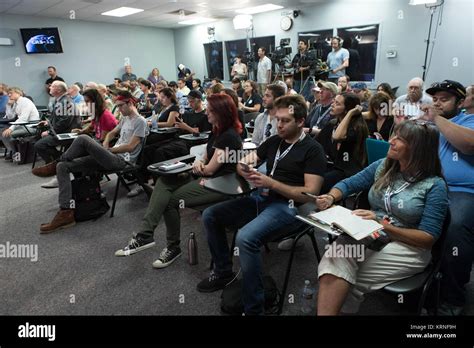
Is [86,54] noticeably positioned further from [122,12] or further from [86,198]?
[86,198]

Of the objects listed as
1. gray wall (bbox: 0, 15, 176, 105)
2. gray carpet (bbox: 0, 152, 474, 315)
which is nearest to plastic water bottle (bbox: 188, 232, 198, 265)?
gray carpet (bbox: 0, 152, 474, 315)

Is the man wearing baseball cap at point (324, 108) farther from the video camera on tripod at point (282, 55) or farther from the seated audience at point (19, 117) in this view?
the seated audience at point (19, 117)

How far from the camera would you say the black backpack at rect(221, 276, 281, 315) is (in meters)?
1.74

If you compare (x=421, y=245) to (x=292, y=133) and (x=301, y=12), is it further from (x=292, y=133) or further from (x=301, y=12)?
(x=301, y=12)

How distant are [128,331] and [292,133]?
4.62 ft

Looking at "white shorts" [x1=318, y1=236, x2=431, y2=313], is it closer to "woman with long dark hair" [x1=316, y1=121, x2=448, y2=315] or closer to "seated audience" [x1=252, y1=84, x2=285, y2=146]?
"woman with long dark hair" [x1=316, y1=121, x2=448, y2=315]

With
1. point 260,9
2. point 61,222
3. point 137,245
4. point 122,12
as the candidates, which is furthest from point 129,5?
point 137,245

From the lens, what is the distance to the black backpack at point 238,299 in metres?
1.74

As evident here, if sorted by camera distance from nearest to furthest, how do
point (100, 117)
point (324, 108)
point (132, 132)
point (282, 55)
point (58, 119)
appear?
point (132, 132) → point (324, 108) → point (100, 117) → point (58, 119) → point (282, 55)

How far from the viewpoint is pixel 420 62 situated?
5.88 m

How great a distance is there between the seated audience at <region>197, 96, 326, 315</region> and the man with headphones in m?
4.87

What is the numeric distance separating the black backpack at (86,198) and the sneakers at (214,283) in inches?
61.6

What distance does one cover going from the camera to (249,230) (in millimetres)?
1658

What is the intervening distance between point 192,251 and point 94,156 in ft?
4.52
